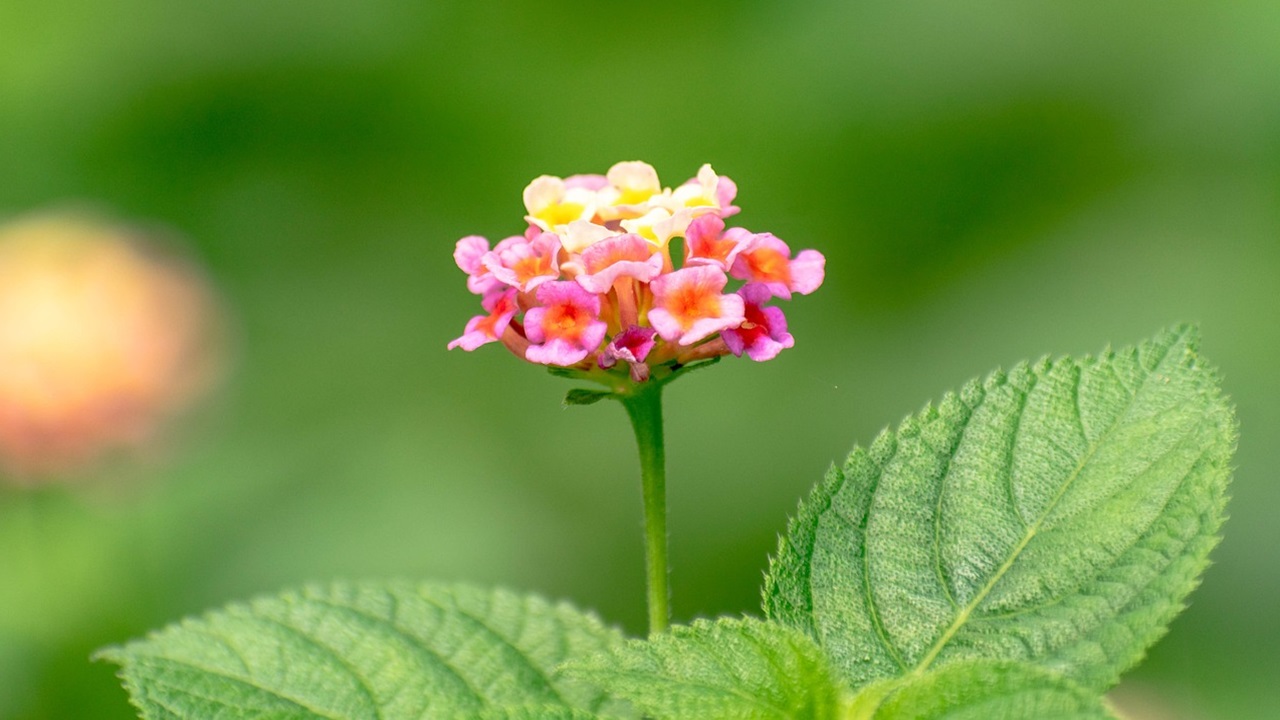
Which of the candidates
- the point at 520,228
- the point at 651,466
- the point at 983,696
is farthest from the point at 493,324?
the point at 520,228

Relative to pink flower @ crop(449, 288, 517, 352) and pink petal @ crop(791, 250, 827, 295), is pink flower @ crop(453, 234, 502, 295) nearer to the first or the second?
pink flower @ crop(449, 288, 517, 352)

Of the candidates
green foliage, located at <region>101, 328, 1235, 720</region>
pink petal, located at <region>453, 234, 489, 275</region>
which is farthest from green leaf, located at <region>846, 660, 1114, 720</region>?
pink petal, located at <region>453, 234, 489, 275</region>

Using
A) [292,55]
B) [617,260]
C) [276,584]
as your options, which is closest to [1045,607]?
[617,260]

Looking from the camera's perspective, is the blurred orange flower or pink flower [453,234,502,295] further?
the blurred orange flower

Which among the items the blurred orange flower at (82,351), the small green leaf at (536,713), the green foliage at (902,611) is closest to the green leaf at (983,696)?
the green foliage at (902,611)

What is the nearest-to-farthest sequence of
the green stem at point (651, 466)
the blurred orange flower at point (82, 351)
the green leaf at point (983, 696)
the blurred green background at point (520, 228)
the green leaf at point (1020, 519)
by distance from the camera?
the green leaf at point (983, 696) → the green leaf at point (1020, 519) → the green stem at point (651, 466) → the blurred orange flower at point (82, 351) → the blurred green background at point (520, 228)

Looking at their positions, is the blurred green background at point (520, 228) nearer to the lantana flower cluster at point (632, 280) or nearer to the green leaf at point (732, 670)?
the lantana flower cluster at point (632, 280)

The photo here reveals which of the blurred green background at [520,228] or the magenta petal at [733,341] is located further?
the blurred green background at [520,228]

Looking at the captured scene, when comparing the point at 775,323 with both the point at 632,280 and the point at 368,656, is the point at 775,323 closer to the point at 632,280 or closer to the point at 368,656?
the point at 632,280
